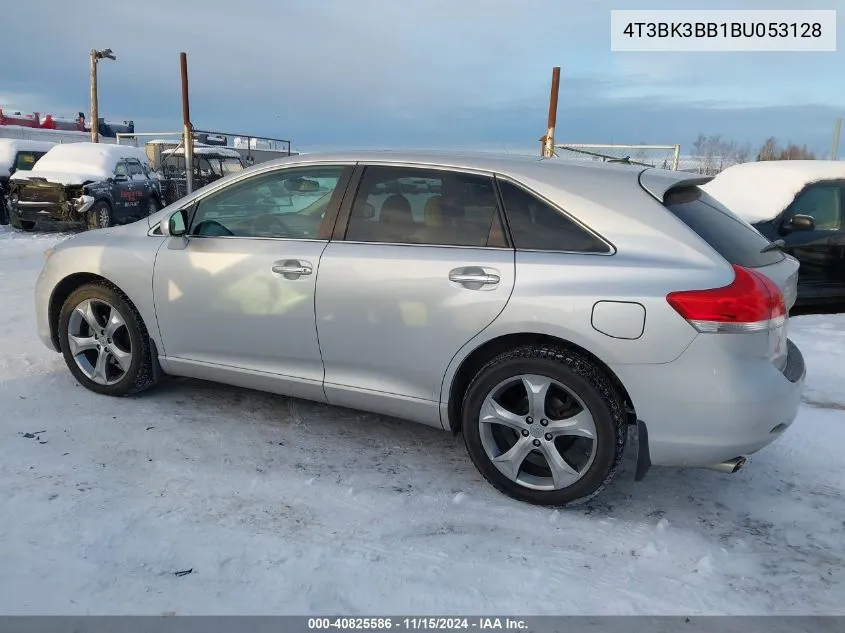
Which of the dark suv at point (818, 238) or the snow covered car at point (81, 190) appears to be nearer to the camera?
the dark suv at point (818, 238)

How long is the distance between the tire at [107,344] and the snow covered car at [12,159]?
475 inches

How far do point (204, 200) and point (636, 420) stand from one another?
2715 mm

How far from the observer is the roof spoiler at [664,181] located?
2.92 metres

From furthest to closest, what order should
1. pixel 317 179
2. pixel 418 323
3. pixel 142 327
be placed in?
1. pixel 142 327
2. pixel 317 179
3. pixel 418 323

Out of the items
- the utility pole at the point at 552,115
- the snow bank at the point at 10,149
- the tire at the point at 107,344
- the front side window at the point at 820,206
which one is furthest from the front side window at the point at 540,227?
the snow bank at the point at 10,149

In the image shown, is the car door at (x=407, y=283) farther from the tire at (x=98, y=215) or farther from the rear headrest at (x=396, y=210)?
the tire at (x=98, y=215)

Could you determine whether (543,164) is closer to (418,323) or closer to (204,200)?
(418,323)

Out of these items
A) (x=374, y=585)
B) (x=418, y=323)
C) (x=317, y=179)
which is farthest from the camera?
(x=317, y=179)

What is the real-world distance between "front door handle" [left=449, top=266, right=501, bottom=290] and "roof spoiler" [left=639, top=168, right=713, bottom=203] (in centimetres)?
79

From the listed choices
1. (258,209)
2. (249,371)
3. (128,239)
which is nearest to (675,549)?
(249,371)

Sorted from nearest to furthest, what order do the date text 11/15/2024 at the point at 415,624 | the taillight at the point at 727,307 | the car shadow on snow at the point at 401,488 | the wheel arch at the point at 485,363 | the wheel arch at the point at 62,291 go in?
the date text 11/15/2024 at the point at 415,624, the taillight at the point at 727,307, the car shadow on snow at the point at 401,488, the wheel arch at the point at 485,363, the wheel arch at the point at 62,291

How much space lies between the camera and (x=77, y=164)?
13.3m

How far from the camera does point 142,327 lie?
13.1 feet

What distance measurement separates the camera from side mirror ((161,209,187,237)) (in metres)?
3.88
